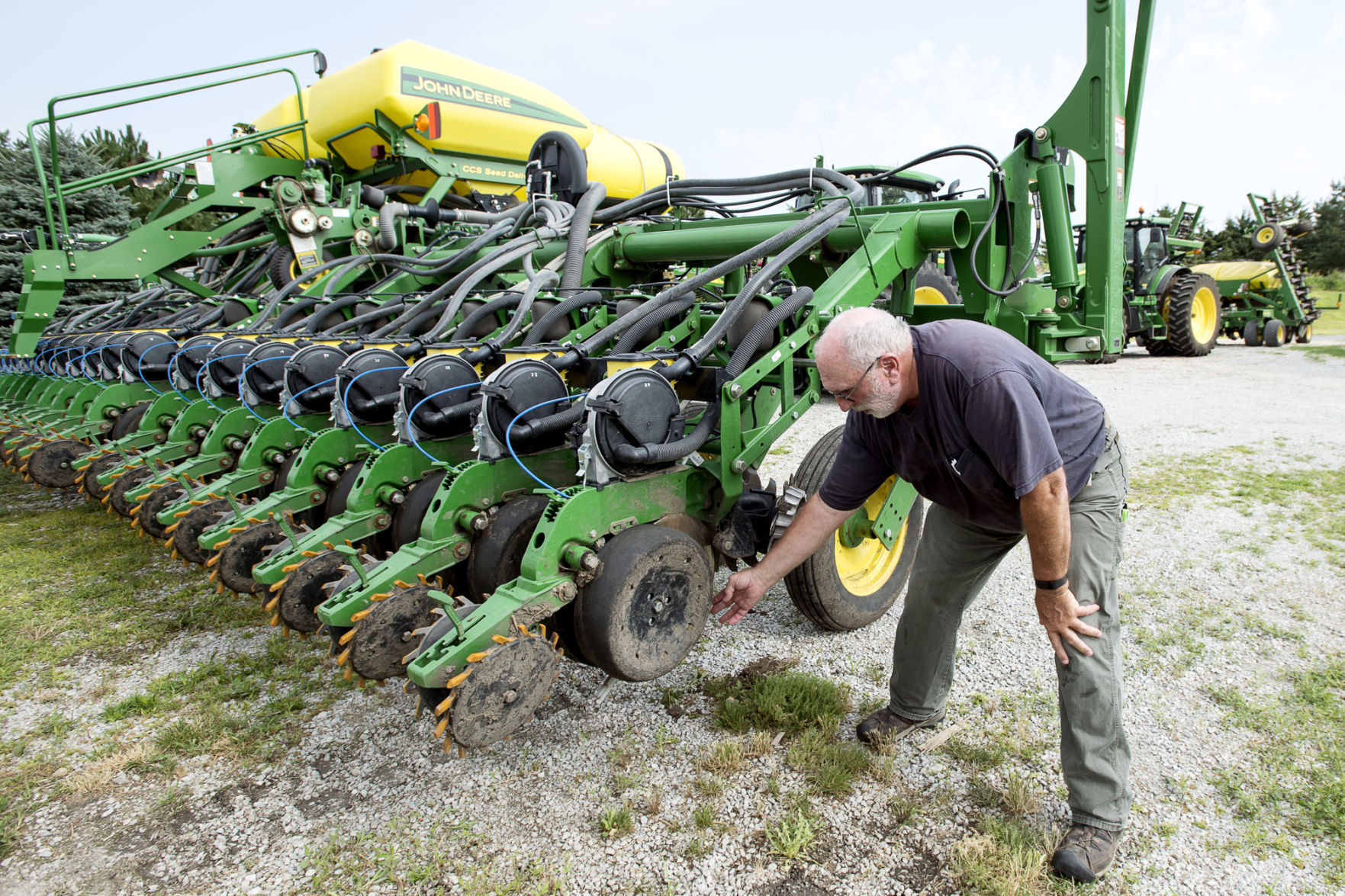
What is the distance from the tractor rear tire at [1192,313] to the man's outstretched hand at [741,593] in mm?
13060

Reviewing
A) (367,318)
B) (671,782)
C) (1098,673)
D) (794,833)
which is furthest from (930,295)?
(794,833)

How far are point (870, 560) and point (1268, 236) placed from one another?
15059 mm

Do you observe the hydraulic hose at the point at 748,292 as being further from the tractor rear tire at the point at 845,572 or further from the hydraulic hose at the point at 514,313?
the hydraulic hose at the point at 514,313

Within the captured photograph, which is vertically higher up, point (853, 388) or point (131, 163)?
point (131, 163)

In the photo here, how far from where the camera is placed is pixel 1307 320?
1509cm

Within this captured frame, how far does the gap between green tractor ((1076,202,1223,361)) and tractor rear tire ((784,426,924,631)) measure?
35.3 feet

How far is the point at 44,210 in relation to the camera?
382 inches

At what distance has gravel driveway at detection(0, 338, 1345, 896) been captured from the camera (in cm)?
209

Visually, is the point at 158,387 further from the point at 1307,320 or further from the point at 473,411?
the point at 1307,320

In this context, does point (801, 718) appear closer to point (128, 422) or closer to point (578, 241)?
point (578, 241)

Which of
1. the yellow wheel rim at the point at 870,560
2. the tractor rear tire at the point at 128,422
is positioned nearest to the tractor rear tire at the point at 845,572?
the yellow wheel rim at the point at 870,560

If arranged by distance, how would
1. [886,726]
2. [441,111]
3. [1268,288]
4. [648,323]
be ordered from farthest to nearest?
[1268,288] → [441,111] → [648,323] → [886,726]

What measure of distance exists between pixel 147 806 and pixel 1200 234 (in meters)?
33.7

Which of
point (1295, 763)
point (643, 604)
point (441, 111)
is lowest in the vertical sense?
point (1295, 763)
